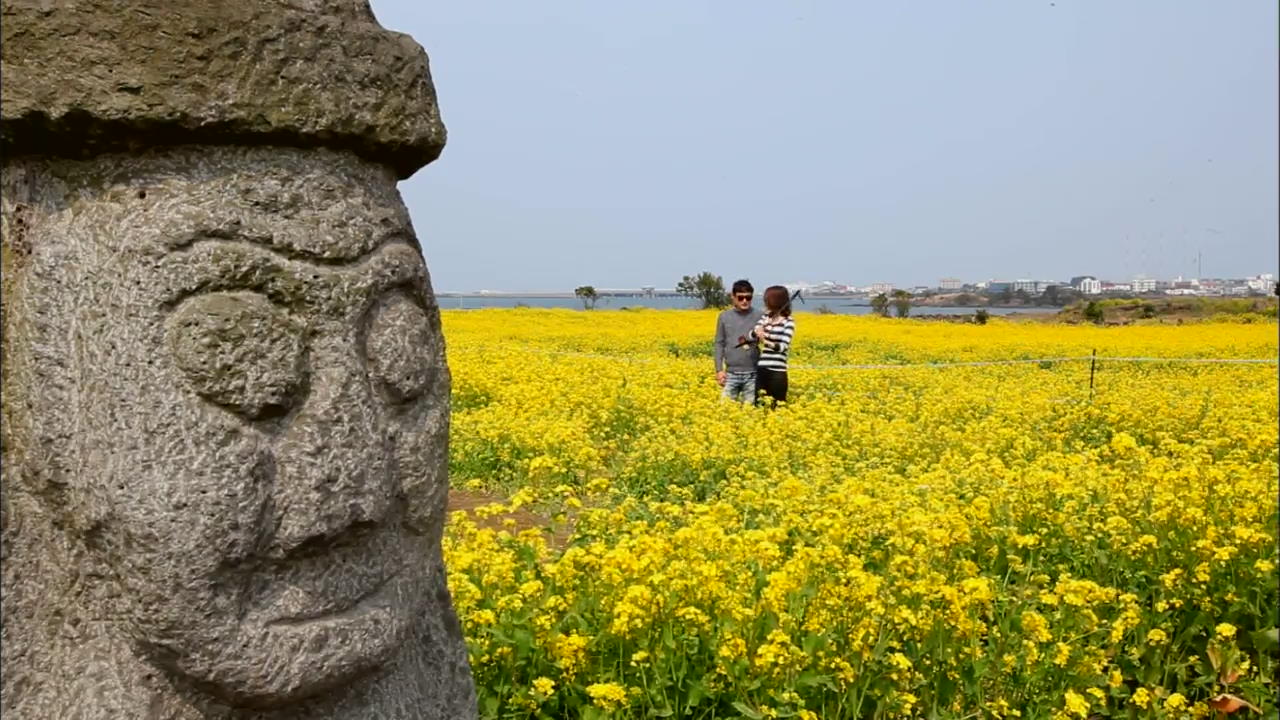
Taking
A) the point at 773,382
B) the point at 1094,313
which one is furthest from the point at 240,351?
the point at 1094,313

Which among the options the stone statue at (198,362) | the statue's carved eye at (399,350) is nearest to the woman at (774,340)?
the statue's carved eye at (399,350)

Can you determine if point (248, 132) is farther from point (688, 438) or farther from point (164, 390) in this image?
point (688, 438)

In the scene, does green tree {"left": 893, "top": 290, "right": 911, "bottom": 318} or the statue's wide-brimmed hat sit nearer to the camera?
the statue's wide-brimmed hat

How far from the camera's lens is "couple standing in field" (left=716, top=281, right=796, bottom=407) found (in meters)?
8.38

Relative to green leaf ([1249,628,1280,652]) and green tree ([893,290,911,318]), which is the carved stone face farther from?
green tree ([893,290,911,318])

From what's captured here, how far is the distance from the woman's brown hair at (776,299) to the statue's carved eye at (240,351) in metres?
6.74

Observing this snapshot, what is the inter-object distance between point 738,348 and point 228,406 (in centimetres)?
693

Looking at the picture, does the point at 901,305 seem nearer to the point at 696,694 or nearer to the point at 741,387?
the point at 741,387

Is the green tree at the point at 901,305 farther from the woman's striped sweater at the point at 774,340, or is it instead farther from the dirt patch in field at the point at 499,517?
the dirt patch in field at the point at 499,517

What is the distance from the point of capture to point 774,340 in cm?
838

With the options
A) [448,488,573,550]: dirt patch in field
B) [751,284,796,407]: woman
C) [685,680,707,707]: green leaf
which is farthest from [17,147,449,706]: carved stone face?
[751,284,796,407]: woman

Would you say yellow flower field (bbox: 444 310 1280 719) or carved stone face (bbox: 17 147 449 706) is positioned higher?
carved stone face (bbox: 17 147 449 706)

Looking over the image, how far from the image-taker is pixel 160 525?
170cm

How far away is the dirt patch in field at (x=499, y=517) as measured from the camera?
552 centimetres
